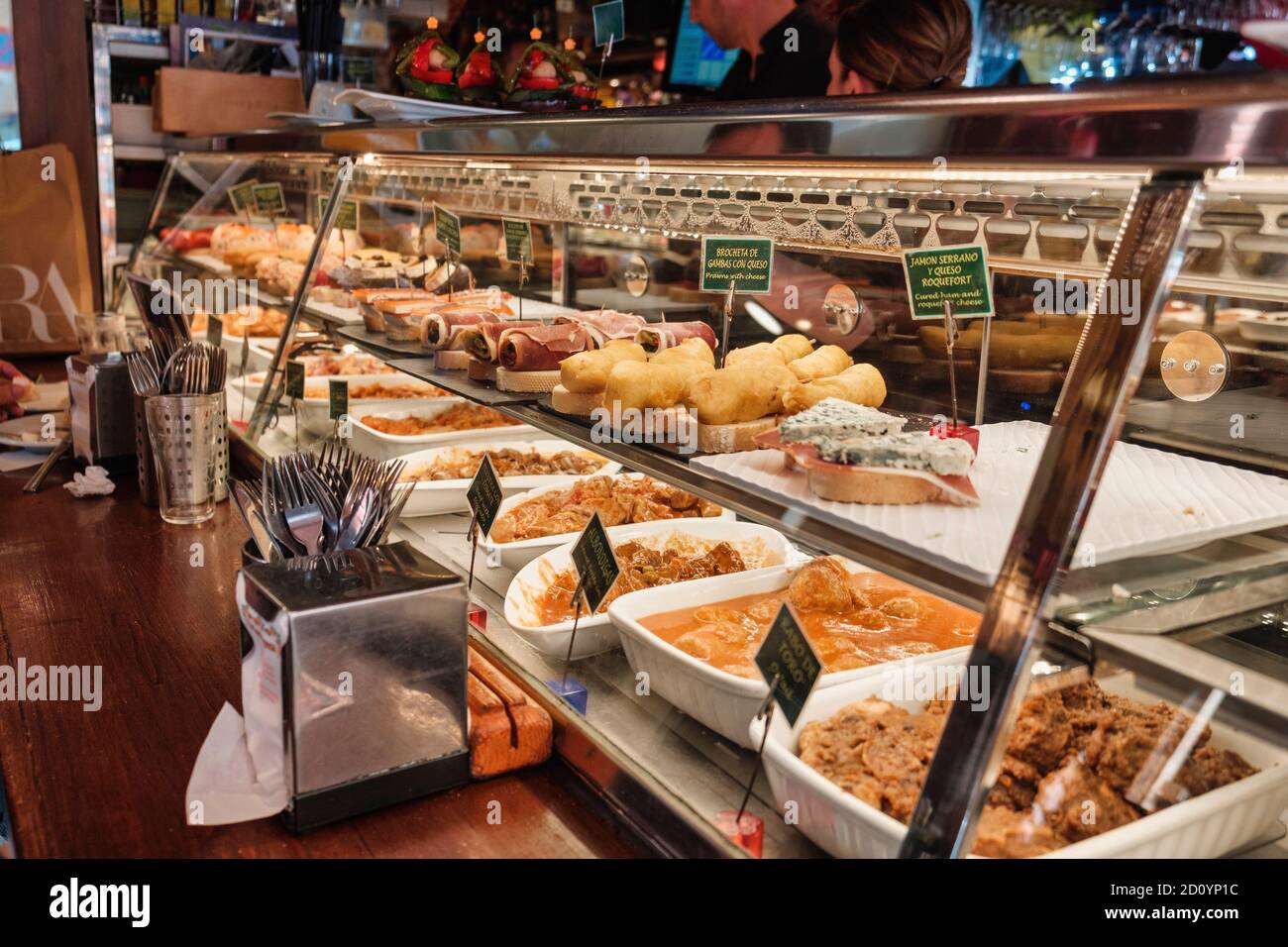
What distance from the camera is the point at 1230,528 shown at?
1320mm

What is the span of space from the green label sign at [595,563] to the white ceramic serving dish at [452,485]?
76 centimetres

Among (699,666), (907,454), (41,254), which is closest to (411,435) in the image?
(699,666)

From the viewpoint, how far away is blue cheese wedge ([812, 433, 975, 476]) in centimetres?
137

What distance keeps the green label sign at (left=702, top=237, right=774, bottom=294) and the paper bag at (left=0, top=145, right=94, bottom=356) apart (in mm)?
3666

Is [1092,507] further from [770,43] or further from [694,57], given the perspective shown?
[694,57]

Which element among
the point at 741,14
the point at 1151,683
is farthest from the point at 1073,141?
the point at 741,14

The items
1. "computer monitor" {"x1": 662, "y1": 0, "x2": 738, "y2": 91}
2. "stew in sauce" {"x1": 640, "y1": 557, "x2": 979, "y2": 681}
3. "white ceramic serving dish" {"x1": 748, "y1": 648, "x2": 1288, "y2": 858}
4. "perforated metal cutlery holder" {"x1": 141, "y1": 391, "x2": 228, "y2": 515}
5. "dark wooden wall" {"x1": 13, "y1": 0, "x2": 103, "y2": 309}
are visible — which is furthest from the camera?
"computer monitor" {"x1": 662, "y1": 0, "x2": 738, "y2": 91}

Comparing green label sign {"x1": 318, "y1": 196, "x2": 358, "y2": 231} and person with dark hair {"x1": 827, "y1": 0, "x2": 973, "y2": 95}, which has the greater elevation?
person with dark hair {"x1": 827, "y1": 0, "x2": 973, "y2": 95}

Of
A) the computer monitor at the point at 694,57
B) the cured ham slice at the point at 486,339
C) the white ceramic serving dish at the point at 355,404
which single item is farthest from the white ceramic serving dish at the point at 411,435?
the computer monitor at the point at 694,57

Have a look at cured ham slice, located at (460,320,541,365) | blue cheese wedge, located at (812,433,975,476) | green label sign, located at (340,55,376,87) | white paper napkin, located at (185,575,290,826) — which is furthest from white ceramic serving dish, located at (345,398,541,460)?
green label sign, located at (340,55,376,87)

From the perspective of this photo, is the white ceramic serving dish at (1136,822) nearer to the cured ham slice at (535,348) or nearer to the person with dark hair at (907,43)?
the cured ham slice at (535,348)

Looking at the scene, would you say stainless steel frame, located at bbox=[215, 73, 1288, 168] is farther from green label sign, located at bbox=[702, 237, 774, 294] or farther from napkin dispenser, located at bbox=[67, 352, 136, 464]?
napkin dispenser, located at bbox=[67, 352, 136, 464]

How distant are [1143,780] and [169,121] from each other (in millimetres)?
4674
